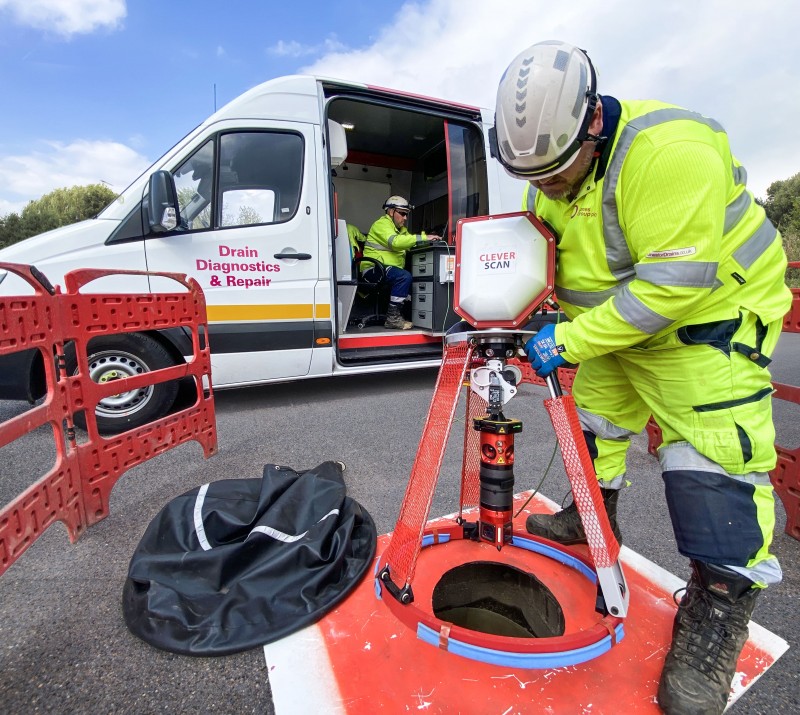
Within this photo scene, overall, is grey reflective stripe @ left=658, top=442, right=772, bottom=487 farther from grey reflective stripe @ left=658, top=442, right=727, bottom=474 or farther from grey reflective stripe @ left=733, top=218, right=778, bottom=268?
grey reflective stripe @ left=733, top=218, right=778, bottom=268

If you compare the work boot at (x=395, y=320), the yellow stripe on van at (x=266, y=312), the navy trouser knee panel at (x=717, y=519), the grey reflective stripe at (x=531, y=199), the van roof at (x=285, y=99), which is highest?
the van roof at (x=285, y=99)

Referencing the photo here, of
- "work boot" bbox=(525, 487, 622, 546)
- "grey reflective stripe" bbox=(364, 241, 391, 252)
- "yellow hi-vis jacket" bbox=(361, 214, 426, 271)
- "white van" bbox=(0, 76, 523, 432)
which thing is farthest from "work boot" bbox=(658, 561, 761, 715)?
"grey reflective stripe" bbox=(364, 241, 391, 252)

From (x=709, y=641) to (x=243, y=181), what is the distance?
412 cm

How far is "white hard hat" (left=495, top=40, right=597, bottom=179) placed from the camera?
4.09 ft

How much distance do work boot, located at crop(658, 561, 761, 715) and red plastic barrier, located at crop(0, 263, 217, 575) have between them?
2.19 meters

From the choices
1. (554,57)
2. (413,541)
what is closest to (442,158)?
(554,57)

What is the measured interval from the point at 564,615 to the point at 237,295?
10.5 feet

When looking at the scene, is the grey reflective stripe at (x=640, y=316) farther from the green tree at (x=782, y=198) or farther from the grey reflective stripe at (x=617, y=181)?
the green tree at (x=782, y=198)

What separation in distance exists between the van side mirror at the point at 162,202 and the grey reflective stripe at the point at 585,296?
2979mm

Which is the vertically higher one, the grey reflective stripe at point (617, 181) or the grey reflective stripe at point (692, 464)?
the grey reflective stripe at point (617, 181)

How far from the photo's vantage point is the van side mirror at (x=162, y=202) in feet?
10.8

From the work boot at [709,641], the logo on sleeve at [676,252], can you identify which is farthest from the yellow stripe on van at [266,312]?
the work boot at [709,641]

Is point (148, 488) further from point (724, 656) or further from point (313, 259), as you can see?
point (724, 656)

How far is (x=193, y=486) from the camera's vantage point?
2.63 m
